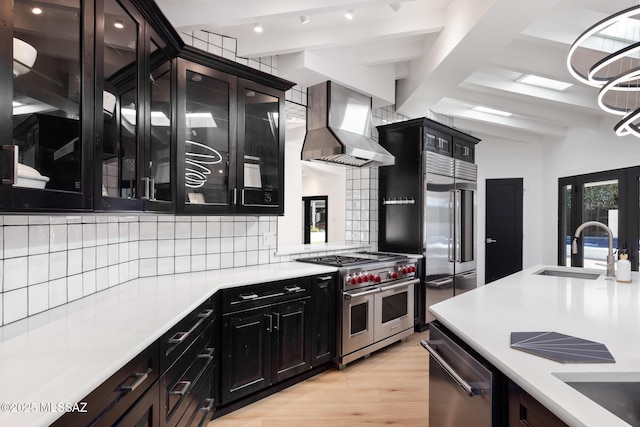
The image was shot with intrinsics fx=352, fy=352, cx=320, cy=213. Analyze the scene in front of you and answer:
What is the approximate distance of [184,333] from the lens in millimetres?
1687

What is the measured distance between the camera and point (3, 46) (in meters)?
0.97

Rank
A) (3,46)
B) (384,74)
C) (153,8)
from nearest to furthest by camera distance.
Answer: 1. (3,46)
2. (153,8)
3. (384,74)

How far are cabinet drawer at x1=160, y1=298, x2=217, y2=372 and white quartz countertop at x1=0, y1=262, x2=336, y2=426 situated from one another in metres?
0.06

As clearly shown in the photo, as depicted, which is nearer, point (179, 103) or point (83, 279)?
point (83, 279)

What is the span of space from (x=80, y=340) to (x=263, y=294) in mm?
1280

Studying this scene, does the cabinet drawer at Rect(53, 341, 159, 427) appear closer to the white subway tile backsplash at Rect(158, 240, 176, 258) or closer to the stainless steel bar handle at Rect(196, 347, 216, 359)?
the stainless steel bar handle at Rect(196, 347, 216, 359)

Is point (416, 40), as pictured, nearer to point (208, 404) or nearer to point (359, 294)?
point (359, 294)

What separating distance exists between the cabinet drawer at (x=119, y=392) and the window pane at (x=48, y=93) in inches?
25.8

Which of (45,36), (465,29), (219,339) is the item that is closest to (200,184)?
(219,339)

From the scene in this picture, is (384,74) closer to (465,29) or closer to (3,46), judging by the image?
(465,29)

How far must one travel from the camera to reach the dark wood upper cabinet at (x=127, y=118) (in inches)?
41.7

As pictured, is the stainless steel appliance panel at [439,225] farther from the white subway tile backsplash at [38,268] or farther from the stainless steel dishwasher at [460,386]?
the white subway tile backsplash at [38,268]

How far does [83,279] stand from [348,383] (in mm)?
2044

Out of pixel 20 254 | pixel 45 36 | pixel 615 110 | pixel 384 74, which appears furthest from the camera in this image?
pixel 384 74
